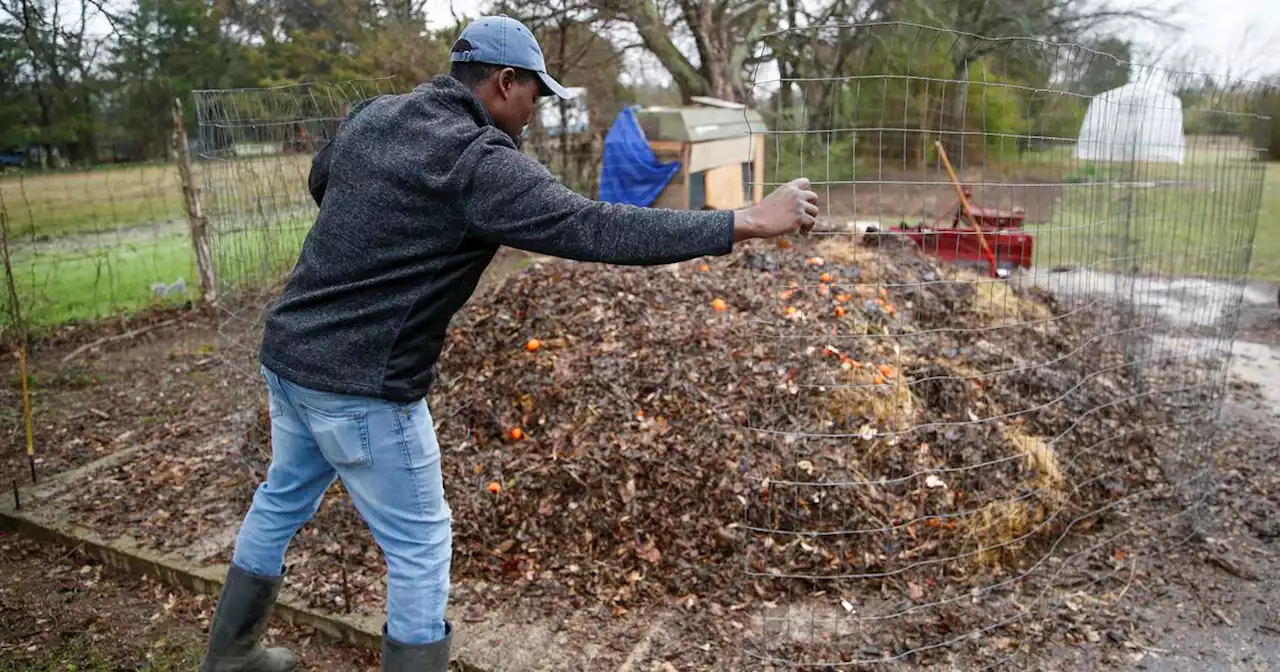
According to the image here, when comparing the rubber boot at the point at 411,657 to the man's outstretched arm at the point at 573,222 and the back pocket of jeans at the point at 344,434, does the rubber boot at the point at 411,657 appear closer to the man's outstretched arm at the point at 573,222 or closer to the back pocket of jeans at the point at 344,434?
the back pocket of jeans at the point at 344,434

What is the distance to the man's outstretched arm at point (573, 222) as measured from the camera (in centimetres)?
185

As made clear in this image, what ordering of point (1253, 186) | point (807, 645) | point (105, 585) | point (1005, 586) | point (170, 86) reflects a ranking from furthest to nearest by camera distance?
point (170, 86)
point (1253, 186)
point (105, 585)
point (1005, 586)
point (807, 645)

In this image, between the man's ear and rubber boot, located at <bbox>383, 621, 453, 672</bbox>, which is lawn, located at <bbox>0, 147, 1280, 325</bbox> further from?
rubber boot, located at <bbox>383, 621, 453, 672</bbox>

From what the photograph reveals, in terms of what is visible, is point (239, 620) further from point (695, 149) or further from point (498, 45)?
point (695, 149)

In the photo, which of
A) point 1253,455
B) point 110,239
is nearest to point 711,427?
point 1253,455

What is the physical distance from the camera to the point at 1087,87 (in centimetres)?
327

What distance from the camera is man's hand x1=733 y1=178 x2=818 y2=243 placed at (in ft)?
6.27

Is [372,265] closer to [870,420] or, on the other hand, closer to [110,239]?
[870,420]

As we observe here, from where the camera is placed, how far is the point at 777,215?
1.93 metres

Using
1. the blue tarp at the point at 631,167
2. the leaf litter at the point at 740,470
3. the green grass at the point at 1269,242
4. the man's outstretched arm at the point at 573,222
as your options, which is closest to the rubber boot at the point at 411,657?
the leaf litter at the point at 740,470

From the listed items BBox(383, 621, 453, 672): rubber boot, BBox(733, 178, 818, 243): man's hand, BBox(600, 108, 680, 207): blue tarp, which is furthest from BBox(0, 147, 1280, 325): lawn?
BBox(600, 108, 680, 207): blue tarp

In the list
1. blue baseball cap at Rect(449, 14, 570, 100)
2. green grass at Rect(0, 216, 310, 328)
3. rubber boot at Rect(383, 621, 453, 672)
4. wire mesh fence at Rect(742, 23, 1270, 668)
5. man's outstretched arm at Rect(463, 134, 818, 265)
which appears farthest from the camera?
green grass at Rect(0, 216, 310, 328)

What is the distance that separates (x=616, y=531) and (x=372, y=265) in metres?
1.70

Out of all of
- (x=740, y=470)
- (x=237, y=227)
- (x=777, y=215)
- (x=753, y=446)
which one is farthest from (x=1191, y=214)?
(x=237, y=227)
